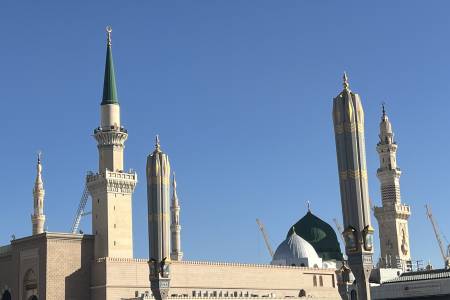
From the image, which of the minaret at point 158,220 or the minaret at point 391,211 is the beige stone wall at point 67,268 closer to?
the minaret at point 158,220

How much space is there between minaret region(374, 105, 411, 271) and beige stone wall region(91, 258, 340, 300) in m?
8.15

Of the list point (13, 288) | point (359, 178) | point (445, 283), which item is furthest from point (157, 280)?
point (13, 288)

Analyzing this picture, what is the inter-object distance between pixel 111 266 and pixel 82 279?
3.45 meters

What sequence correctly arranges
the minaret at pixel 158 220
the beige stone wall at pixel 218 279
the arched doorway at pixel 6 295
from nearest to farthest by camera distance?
1. the minaret at pixel 158 220
2. the beige stone wall at pixel 218 279
3. the arched doorway at pixel 6 295

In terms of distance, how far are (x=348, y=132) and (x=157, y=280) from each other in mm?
17342

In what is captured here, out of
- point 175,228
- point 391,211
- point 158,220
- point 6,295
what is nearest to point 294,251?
point 391,211

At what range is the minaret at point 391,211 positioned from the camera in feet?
302

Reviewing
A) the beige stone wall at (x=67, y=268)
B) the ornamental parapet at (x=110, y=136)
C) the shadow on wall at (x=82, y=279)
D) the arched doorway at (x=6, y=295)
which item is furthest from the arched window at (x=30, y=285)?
the ornamental parapet at (x=110, y=136)

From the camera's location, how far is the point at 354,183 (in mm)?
35219

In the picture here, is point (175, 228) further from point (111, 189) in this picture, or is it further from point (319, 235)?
point (111, 189)

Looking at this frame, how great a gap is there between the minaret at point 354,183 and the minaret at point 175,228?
6354cm

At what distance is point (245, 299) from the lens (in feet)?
247

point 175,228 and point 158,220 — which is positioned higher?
point 175,228

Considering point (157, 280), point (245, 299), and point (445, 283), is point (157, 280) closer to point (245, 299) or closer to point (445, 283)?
point (445, 283)
